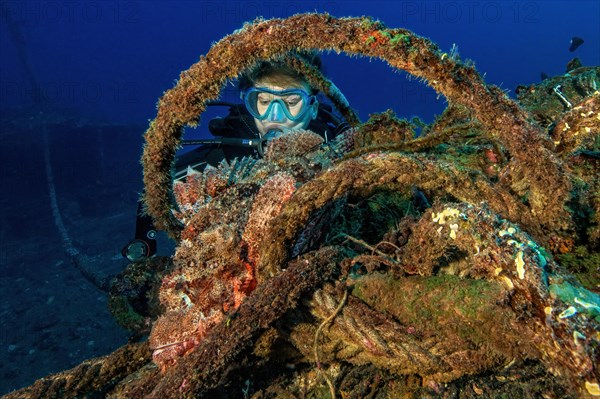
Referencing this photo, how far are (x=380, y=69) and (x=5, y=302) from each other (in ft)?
448

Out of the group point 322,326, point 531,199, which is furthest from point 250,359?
point 531,199

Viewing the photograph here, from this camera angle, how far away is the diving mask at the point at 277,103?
4.68 meters

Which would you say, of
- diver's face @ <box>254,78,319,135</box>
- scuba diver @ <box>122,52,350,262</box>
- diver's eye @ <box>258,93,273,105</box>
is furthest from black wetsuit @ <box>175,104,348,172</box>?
diver's eye @ <box>258,93,273,105</box>

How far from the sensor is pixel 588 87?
246cm

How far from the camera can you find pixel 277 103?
4.75m

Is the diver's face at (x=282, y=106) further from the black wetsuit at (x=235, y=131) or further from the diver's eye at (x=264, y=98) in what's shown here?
the black wetsuit at (x=235, y=131)

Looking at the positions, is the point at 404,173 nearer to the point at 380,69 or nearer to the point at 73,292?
the point at 73,292

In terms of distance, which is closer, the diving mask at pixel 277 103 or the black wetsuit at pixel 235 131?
the diving mask at pixel 277 103

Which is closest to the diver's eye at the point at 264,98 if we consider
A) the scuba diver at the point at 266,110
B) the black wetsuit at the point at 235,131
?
the scuba diver at the point at 266,110

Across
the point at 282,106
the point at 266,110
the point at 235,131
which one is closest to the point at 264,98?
the point at 266,110

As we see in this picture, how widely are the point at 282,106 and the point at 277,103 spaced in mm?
84

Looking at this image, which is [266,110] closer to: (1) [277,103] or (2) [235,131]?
(1) [277,103]

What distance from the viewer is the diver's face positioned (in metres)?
4.72

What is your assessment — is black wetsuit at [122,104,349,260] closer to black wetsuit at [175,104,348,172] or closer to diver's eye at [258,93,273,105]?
black wetsuit at [175,104,348,172]
